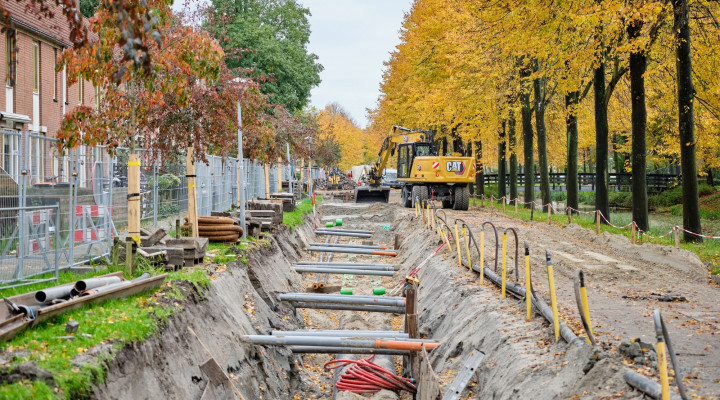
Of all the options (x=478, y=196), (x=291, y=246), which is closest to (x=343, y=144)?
(x=478, y=196)

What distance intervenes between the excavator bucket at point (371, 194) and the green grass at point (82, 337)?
3462 centimetres

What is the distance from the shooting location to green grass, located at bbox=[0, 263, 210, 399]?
17.0 feet

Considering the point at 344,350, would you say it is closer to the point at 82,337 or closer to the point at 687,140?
the point at 82,337

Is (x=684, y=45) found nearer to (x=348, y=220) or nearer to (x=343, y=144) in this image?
(x=348, y=220)

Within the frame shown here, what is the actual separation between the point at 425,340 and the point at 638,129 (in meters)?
11.4

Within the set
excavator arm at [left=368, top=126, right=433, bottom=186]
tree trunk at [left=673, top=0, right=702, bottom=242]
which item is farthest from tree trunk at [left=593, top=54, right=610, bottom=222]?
excavator arm at [left=368, top=126, right=433, bottom=186]

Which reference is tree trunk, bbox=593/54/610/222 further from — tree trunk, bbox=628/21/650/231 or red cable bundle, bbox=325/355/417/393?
red cable bundle, bbox=325/355/417/393

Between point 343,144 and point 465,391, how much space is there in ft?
251

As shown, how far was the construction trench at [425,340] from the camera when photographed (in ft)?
20.5

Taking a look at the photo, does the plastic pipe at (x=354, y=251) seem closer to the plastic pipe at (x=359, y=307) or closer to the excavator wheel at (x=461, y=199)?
the plastic pipe at (x=359, y=307)

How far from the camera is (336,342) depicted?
375 inches

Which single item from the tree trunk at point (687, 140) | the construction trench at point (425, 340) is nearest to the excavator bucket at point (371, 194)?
the construction trench at point (425, 340)

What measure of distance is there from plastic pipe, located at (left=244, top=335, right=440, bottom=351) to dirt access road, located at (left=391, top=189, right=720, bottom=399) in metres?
2.08

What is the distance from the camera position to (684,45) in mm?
16391
